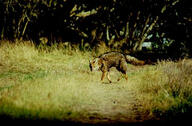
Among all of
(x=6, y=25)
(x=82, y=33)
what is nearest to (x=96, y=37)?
(x=82, y=33)

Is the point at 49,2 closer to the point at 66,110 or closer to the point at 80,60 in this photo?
the point at 80,60

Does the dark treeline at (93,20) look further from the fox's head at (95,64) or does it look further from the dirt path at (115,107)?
the dirt path at (115,107)

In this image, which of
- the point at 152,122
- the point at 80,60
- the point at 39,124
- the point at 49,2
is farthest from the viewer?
the point at 49,2

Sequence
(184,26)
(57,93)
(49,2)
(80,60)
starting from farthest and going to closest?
(184,26), (49,2), (80,60), (57,93)

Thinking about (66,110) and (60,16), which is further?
(60,16)

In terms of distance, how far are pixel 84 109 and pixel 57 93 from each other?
955 mm

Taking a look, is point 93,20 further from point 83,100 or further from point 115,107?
point 115,107

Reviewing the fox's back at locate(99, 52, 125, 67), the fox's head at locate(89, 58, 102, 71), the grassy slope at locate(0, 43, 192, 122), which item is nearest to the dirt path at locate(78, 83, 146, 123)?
the grassy slope at locate(0, 43, 192, 122)

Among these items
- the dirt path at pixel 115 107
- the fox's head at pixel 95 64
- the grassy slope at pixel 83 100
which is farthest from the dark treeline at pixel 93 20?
the dirt path at pixel 115 107

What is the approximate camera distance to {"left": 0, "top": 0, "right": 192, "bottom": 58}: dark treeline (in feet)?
51.0

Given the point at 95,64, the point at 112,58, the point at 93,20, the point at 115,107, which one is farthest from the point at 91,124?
the point at 93,20

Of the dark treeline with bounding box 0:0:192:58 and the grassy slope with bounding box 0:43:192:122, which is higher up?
the dark treeline with bounding box 0:0:192:58

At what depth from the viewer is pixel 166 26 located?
20.6 metres

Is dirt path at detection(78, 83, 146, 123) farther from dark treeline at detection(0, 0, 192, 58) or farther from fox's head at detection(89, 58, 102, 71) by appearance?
Result: dark treeline at detection(0, 0, 192, 58)
